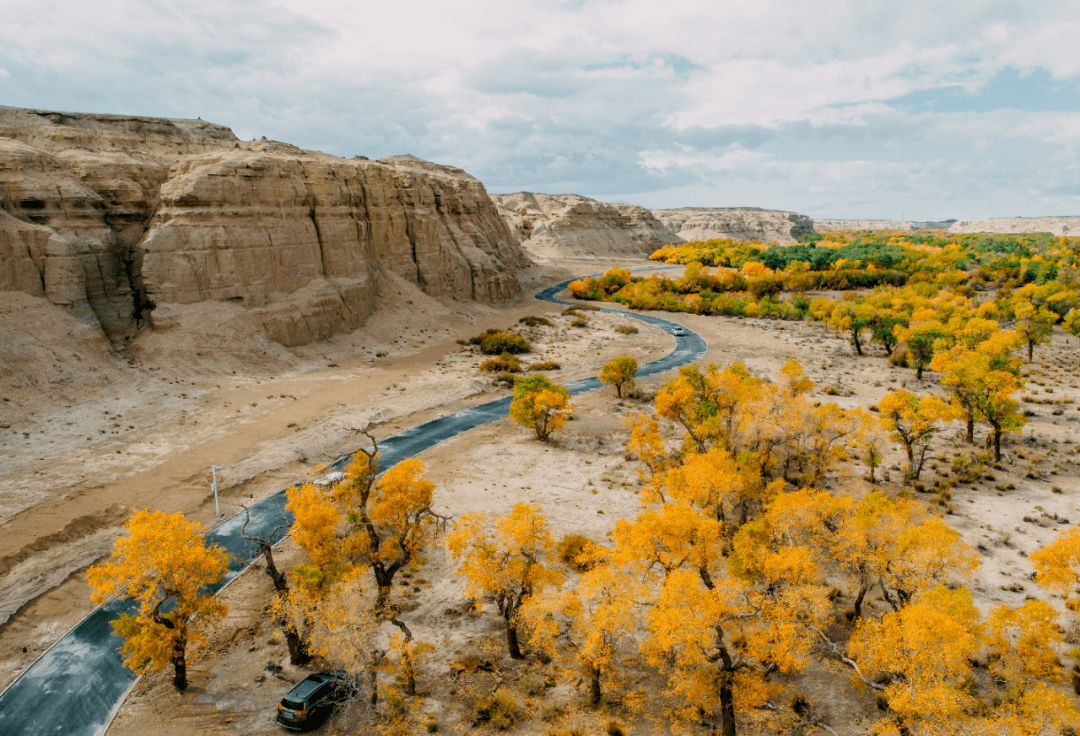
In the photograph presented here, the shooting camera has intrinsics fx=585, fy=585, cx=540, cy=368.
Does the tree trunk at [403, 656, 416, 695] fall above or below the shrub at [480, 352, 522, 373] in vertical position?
below

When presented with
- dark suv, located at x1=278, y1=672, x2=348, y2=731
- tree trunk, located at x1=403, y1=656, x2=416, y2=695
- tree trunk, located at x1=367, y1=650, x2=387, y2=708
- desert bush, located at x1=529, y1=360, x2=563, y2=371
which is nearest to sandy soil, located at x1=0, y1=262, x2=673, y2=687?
desert bush, located at x1=529, y1=360, x2=563, y2=371

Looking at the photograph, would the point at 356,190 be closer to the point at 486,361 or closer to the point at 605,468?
the point at 486,361

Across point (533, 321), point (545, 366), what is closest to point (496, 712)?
point (545, 366)

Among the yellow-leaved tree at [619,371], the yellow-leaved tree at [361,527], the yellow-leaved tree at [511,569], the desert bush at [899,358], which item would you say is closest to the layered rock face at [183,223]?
the yellow-leaved tree at [619,371]

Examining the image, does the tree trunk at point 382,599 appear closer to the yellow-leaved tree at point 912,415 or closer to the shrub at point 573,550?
the shrub at point 573,550

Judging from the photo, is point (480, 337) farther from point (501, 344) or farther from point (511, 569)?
point (511, 569)

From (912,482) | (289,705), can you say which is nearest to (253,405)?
(289,705)

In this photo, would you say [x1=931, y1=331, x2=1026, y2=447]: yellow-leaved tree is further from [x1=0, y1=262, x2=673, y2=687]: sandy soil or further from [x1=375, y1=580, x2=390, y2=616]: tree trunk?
[x1=375, y1=580, x2=390, y2=616]: tree trunk
